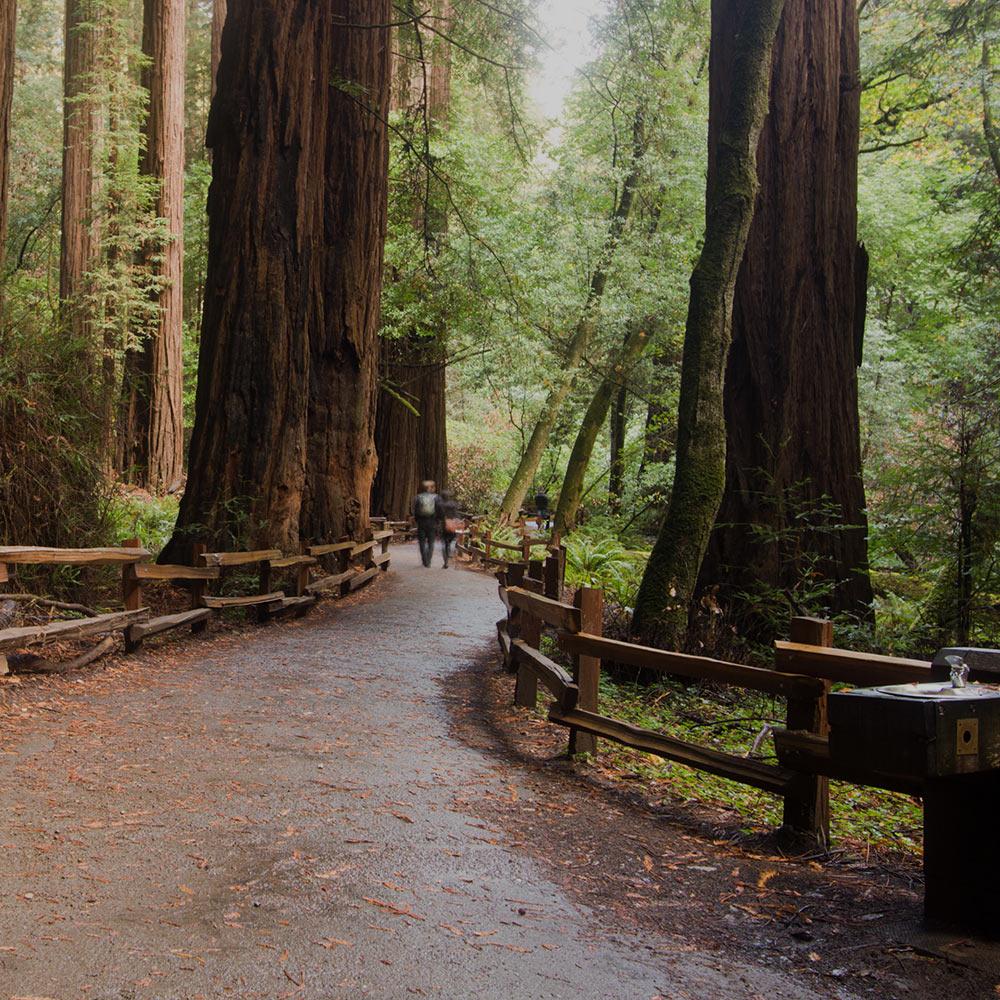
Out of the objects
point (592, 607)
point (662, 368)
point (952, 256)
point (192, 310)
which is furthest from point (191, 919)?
point (192, 310)

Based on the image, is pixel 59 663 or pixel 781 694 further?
pixel 59 663

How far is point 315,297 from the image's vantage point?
16016 mm

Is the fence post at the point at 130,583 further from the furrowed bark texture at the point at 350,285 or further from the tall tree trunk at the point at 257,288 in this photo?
the furrowed bark texture at the point at 350,285

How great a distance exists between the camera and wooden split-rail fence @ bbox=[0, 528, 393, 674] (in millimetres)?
7981

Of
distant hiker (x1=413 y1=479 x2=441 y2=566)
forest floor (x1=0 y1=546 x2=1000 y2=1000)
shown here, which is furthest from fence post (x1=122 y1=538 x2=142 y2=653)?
distant hiker (x1=413 y1=479 x2=441 y2=566)

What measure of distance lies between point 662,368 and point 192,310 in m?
17.6

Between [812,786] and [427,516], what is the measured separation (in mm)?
17033

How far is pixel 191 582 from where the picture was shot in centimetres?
1107

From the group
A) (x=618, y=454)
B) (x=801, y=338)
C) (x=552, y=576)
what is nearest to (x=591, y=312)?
(x=618, y=454)

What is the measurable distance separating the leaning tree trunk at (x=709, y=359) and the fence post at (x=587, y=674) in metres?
2.25

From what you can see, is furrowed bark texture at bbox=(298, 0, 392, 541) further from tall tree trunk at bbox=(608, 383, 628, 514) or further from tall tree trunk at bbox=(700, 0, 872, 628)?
tall tree trunk at bbox=(608, 383, 628, 514)

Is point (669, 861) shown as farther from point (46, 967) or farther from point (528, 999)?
point (46, 967)

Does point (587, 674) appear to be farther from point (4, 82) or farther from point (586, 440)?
point (586, 440)

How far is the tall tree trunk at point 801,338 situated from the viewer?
1144 cm
